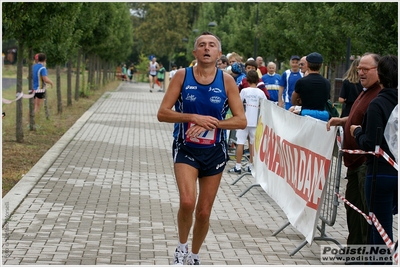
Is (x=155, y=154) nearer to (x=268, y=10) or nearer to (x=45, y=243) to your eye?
(x=45, y=243)

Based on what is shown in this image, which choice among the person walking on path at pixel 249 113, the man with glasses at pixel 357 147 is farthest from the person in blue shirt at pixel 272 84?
the man with glasses at pixel 357 147

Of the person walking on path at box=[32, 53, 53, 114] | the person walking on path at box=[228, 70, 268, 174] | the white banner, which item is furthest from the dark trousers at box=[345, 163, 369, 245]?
the person walking on path at box=[32, 53, 53, 114]

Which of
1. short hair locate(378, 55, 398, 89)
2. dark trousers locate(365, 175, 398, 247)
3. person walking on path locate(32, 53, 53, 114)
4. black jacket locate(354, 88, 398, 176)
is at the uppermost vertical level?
short hair locate(378, 55, 398, 89)

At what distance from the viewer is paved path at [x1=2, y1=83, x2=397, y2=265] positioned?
274 inches

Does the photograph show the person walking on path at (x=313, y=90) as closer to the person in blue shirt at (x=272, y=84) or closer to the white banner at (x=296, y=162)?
the white banner at (x=296, y=162)

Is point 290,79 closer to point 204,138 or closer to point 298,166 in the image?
point 298,166

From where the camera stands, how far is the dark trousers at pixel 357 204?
663 centimetres

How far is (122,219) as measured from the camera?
856cm

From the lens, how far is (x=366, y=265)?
636cm

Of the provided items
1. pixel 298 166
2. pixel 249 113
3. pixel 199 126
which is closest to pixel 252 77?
pixel 249 113

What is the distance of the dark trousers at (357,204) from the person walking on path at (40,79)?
46.1 feet

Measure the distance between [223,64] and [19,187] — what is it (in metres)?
6.38

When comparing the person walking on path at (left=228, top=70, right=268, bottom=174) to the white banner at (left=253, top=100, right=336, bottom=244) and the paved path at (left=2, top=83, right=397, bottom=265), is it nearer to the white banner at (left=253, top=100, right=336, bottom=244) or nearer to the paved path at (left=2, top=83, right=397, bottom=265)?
the paved path at (left=2, top=83, right=397, bottom=265)

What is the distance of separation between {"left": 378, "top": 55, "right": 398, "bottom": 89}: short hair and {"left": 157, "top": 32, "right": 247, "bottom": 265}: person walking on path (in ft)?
3.93
